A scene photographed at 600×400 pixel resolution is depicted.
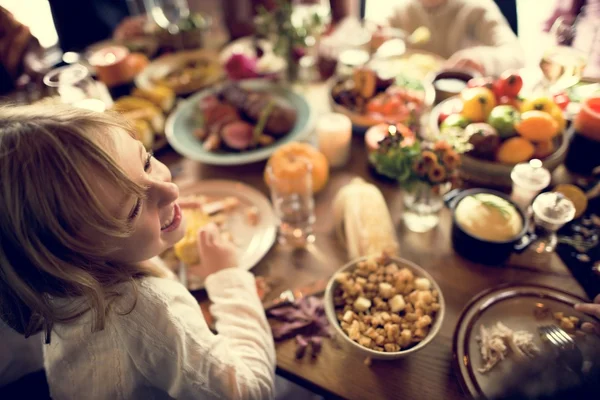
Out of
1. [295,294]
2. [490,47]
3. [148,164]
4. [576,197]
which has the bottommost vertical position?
[295,294]

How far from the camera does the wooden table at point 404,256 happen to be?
792 millimetres

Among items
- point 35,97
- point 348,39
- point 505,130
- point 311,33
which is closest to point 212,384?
point 505,130

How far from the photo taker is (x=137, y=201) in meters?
0.74

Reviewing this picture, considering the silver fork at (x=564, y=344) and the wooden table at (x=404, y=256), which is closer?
the silver fork at (x=564, y=344)

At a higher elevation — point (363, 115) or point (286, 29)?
point (286, 29)

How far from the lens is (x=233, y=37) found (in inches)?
81.6

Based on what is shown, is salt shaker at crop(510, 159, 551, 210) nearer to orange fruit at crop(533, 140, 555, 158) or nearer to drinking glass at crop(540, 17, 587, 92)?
orange fruit at crop(533, 140, 555, 158)

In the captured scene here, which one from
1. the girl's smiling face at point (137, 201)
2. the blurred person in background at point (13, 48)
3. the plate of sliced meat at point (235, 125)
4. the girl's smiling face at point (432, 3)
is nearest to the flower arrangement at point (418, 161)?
the plate of sliced meat at point (235, 125)

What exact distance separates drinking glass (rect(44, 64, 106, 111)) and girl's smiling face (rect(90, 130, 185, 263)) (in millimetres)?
784

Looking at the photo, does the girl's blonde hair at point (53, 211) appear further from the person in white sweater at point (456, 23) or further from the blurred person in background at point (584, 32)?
the person in white sweater at point (456, 23)

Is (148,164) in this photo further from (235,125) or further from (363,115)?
(363,115)

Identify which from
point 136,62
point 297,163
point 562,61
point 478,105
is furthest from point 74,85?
point 562,61

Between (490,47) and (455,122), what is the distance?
93cm

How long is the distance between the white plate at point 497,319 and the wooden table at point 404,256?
0.03 metres
